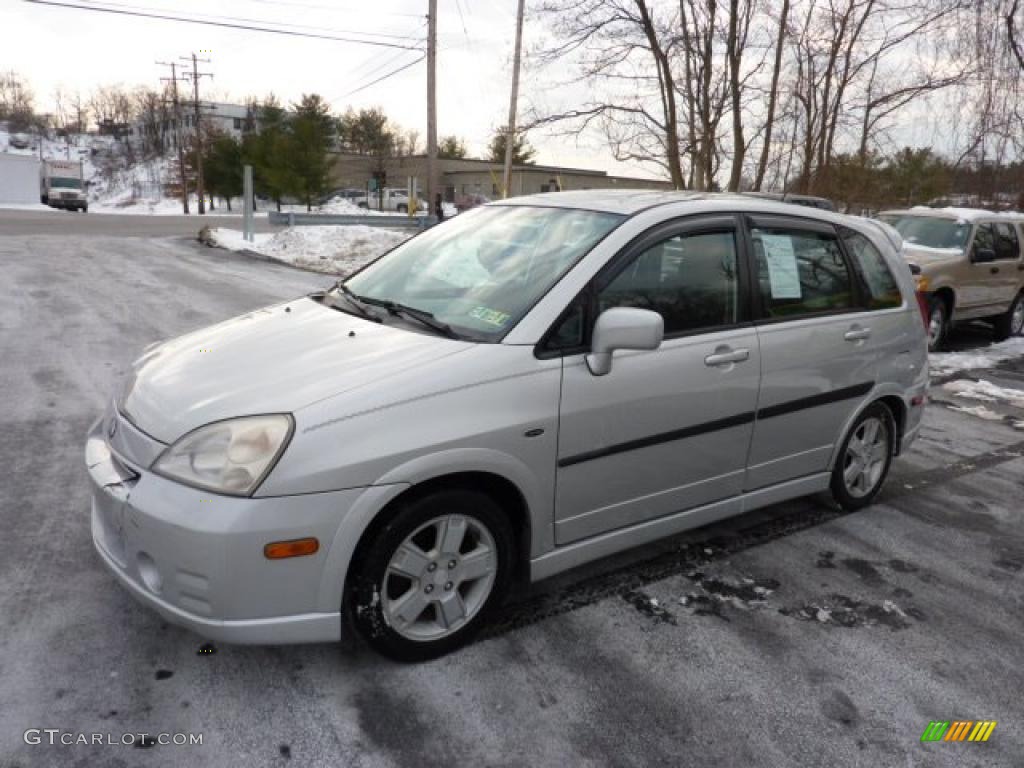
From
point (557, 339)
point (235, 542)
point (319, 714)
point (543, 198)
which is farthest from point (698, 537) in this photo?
point (235, 542)

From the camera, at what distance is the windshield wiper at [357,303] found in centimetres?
330

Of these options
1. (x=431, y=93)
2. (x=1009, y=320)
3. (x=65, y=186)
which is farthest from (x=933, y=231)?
(x=65, y=186)

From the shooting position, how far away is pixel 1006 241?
11.1 m

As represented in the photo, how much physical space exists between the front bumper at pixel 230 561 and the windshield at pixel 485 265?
992 millimetres

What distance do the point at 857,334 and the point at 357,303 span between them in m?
2.61

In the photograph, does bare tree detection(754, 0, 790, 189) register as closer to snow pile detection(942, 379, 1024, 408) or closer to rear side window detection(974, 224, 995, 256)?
rear side window detection(974, 224, 995, 256)

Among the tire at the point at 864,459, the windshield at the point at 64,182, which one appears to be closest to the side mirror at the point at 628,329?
the tire at the point at 864,459

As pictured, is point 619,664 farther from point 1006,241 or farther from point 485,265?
point 1006,241

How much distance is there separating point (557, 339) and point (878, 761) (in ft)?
5.81

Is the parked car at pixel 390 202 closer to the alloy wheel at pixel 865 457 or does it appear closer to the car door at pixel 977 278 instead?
the car door at pixel 977 278

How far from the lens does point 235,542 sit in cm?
237

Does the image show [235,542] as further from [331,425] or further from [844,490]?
[844,490]

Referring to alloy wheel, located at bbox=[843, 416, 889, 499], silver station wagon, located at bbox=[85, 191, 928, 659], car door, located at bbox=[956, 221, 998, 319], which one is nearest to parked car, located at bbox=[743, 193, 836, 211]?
silver station wagon, located at bbox=[85, 191, 928, 659]

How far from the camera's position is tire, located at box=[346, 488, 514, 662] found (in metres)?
2.63
